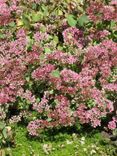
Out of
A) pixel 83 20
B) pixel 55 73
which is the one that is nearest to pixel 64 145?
pixel 55 73

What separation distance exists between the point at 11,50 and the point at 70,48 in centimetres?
84

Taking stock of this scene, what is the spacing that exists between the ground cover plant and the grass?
96mm

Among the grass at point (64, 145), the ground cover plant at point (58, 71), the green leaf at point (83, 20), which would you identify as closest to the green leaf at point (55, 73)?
the ground cover plant at point (58, 71)

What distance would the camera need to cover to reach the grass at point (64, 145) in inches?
271

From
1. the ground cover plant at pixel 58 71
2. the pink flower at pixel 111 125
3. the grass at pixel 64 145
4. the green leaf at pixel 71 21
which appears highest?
the green leaf at pixel 71 21

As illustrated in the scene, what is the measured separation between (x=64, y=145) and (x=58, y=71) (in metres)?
0.99

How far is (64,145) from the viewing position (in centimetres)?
700

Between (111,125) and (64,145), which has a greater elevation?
(111,125)

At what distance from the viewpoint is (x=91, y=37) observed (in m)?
8.09

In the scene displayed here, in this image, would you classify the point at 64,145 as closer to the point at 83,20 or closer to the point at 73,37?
the point at 73,37

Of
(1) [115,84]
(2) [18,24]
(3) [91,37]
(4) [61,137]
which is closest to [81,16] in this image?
(3) [91,37]

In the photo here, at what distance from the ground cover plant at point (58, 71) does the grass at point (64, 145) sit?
96 millimetres

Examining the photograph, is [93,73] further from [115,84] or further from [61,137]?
[61,137]

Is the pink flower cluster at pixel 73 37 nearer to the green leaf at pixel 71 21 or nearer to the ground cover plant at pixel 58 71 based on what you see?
the ground cover plant at pixel 58 71
